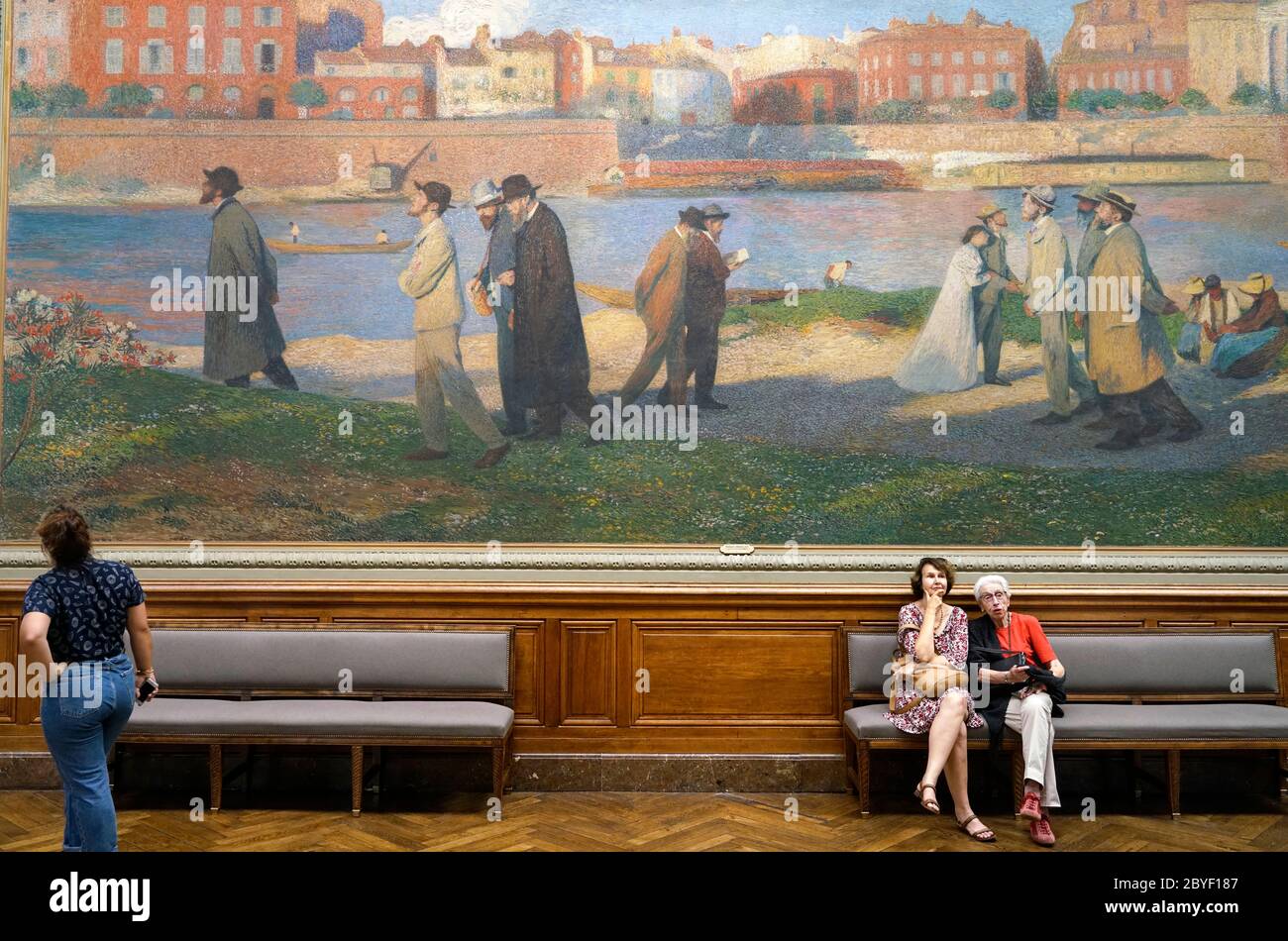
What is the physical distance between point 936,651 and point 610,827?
6.22ft

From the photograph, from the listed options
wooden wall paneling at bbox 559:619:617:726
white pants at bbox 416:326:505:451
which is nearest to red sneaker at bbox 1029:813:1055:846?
wooden wall paneling at bbox 559:619:617:726

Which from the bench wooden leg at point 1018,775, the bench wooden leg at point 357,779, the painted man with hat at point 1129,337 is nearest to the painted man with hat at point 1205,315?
the painted man with hat at point 1129,337

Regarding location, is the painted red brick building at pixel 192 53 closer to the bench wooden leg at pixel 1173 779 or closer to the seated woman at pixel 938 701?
the seated woman at pixel 938 701

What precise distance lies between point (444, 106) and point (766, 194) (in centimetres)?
194

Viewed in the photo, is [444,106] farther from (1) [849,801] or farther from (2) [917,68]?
(1) [849,801]

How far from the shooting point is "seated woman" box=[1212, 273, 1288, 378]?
613 cm

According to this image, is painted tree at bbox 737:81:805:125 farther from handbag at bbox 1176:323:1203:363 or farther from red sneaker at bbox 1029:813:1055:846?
red sneaker at bbox 1029:813:1055:846

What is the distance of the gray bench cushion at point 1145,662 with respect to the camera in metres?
5.80

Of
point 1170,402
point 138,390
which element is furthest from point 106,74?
point 1170,402

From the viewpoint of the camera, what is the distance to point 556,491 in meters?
6.09

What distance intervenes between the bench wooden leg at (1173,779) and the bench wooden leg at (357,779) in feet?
13.6

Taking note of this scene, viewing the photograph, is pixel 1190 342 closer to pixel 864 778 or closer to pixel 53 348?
pixel 864 778

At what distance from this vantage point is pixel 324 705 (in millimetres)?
5637

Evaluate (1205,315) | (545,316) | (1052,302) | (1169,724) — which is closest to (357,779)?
(545,316)
